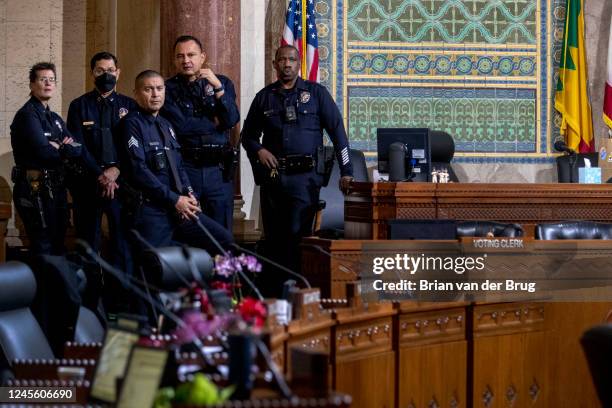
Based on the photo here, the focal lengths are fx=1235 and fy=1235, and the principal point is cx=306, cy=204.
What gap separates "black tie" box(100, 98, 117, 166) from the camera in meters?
8.42

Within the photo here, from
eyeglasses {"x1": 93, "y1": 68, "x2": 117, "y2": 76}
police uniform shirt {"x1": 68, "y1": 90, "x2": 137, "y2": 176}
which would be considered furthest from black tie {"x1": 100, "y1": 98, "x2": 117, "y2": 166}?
eyeglasses {"x1": 93, "y1": 68, "x2": 117, "y2": 76}

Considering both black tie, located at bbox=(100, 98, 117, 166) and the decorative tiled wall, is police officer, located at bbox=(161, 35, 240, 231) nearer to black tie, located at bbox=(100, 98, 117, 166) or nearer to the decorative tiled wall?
black tie, located at bbox=(100, 98, 117, 166)

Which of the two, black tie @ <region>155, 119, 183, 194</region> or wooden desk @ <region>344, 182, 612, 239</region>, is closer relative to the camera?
black tie @ <region>155, 119, 183, 194</region>

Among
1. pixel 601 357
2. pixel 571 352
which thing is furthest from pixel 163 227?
pixel 601 357

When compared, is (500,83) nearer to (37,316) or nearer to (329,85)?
(329,85)

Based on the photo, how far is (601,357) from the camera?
3.46 meters

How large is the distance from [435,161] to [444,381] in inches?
186

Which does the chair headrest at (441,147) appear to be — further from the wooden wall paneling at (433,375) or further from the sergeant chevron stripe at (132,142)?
the wooden wall paneling at (433,375)

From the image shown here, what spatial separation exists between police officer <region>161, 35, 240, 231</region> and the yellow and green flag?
4490mm

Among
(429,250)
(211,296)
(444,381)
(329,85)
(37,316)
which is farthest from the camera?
(329,85)

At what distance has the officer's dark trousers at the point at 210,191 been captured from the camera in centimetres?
802

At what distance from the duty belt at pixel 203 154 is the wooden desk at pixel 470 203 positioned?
907 millimetres

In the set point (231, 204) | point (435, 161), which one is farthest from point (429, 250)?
point (435, 161)

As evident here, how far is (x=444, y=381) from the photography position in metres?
5.80
